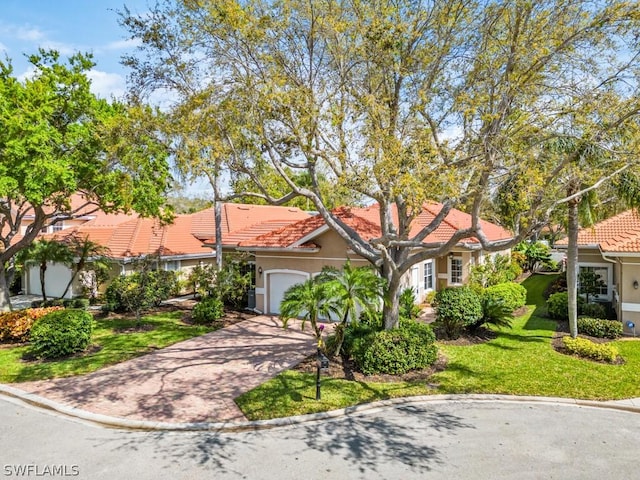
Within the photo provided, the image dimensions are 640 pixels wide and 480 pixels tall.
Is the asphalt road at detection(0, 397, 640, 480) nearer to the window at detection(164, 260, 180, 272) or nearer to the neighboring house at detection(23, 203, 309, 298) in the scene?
the neighboring house at detection(23, 203, 309, 298)

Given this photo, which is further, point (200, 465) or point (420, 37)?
point (420, 37)

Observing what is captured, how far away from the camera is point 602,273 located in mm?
20969

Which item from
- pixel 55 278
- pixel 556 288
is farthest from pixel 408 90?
pixel 55 278

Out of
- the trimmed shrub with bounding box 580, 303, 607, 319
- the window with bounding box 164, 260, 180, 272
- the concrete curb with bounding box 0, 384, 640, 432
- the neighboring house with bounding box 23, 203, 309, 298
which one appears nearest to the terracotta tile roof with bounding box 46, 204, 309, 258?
the neighboring house with bounding box 23, 203, 309, 298

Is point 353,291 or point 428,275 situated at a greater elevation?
→ point 353,291

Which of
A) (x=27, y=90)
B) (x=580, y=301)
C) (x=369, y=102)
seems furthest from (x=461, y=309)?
(x=27, y=90)

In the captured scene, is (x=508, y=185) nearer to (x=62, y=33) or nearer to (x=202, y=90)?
(x=202, y=90)

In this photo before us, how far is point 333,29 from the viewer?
1151 cm

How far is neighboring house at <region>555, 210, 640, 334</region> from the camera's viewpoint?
1516 cm

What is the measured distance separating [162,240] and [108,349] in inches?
491

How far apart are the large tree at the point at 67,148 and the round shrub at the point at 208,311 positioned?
5.02 m

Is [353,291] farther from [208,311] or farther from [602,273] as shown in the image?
[602,273]

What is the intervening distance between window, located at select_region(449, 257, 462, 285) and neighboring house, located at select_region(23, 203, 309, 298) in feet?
30.4

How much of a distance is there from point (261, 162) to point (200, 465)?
8.93 meters
